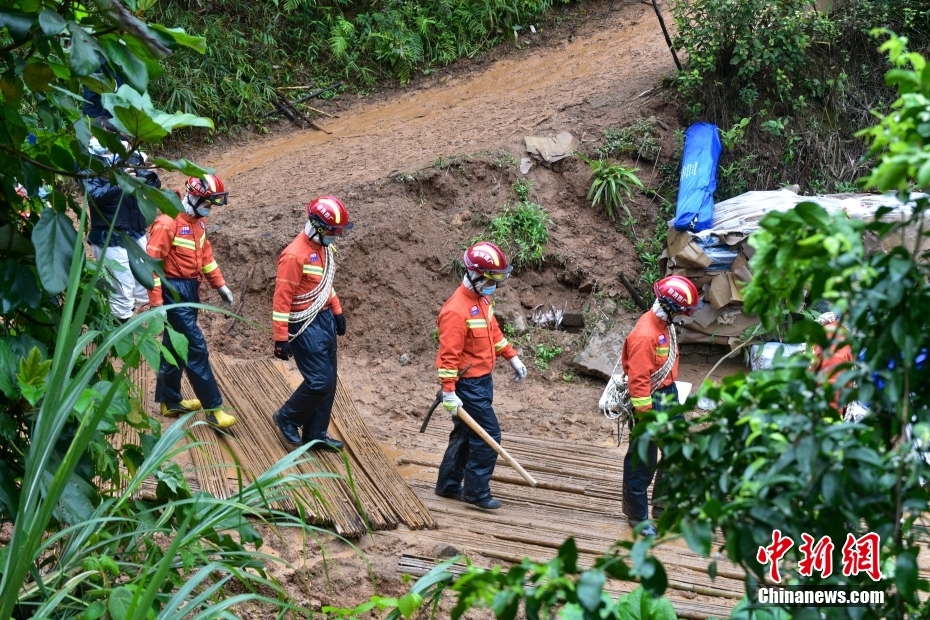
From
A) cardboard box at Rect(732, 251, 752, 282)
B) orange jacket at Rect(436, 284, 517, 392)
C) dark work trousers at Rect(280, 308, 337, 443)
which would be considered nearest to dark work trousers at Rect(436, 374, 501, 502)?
orange jacket at Rect(436, 284, 517, 392)

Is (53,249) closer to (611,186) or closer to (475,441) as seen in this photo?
(475,441)

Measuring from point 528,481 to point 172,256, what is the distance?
10.4 feet

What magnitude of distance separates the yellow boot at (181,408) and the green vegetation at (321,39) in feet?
22.3

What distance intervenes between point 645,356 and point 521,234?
4.17 metres

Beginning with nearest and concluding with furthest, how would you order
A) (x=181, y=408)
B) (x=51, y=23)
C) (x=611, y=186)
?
(x=51, y=23), (x=181, y=408), (x=611, y=186)

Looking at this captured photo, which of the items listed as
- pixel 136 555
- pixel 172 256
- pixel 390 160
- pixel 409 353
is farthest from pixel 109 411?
pixel 390 160

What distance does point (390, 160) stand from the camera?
36.9 feet

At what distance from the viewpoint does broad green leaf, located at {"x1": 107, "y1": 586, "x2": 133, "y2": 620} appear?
109 inches

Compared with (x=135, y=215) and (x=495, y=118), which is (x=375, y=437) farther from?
(x=495, y=118)

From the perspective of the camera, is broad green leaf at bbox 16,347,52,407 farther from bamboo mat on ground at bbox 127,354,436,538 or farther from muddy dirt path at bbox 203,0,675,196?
muddy dirt path at bbox 203,0,675,196

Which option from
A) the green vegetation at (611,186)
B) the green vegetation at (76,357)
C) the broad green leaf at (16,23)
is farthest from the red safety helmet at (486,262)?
the green vegetation at (611,186)

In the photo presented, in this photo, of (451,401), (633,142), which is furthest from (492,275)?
(633,142)

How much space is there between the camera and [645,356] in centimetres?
635

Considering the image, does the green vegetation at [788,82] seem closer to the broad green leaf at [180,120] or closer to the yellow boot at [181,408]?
the yellow boot at [181,408]
